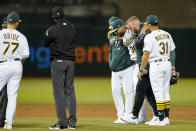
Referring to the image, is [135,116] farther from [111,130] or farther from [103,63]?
[103,63]

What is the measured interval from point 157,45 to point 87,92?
833 centimetres

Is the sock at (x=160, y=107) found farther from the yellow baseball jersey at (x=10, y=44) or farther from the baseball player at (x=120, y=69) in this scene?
the yellow baseball jersey at (x=10, y=44)

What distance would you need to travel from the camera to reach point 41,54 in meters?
22.0

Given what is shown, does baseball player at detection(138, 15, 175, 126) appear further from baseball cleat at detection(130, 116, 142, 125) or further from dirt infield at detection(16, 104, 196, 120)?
dirt infield at detection(16, 104, 196, 120)

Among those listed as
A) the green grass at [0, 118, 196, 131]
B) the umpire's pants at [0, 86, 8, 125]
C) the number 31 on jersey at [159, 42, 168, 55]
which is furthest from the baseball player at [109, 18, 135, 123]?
the umpire's pants at [0, 86, 8, 125]

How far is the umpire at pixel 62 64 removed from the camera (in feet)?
25.5

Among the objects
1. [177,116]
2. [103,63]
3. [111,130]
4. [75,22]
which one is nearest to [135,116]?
[111,130]

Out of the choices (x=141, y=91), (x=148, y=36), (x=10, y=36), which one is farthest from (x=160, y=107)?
(x=10, y=36)

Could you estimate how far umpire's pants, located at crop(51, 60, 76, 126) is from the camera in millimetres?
7762

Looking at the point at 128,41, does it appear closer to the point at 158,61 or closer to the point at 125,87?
the point at 158,61

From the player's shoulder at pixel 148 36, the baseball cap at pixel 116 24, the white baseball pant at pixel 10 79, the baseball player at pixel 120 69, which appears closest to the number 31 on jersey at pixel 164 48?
the player's shoulder at pixel 148 36

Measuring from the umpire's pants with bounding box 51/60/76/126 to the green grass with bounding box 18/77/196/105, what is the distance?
5.76m

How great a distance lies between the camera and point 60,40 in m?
7.83

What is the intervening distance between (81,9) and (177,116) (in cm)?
1651
